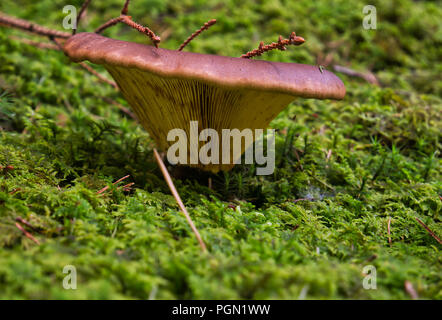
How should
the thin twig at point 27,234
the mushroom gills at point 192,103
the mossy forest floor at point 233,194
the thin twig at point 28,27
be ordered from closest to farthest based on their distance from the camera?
the mossy forest floor at point 233,194 < the thin twig at point 27,234 < the mushroom gills at point 192,103 < the thin twig at point 28,27

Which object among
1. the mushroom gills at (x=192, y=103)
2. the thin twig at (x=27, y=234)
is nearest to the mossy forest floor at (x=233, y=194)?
the thin twig at (x=27, y=234)

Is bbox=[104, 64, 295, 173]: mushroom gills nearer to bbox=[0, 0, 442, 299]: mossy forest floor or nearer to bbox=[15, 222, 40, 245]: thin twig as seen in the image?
bbox=[0, 0, 442, 299]: mossy forest floor

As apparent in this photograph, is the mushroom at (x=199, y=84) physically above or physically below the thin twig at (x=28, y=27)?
below

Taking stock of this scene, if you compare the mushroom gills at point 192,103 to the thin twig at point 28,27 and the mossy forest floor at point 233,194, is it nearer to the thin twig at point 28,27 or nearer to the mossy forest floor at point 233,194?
the mossy forest floor at point 233,194

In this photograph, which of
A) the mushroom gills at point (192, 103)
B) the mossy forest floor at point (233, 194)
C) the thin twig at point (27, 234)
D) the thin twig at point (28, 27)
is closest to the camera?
the mossy forest floor at point (233, 194)

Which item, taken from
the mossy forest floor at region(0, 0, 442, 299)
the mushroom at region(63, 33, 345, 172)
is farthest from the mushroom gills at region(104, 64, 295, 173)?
the mossy forest floor at region(0, 0, 442, 299)

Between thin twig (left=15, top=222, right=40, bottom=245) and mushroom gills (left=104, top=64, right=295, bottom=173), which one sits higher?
mushroom gills (left=104, top=64, right=295, bottom=173)
